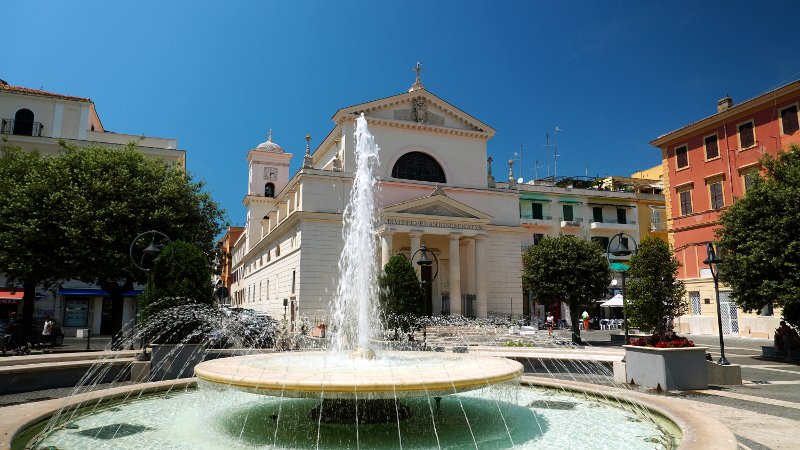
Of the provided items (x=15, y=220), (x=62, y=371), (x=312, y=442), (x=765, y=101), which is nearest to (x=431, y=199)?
(x=765, y=101)

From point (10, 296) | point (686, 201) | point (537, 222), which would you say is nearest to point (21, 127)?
point (10, 296)

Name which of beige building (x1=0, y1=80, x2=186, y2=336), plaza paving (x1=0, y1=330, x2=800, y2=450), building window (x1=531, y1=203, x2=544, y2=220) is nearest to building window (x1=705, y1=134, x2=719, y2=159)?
building window (x1=531, y1=203, x2=544, y2=220)

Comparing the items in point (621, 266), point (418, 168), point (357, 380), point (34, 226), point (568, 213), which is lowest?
point (357, 380)

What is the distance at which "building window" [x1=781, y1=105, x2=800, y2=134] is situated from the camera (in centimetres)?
2673

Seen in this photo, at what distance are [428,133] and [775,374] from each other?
87.4 ft

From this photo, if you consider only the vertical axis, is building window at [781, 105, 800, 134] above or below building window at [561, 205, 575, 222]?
above

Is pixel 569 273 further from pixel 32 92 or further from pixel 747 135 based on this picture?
pixel 32 92

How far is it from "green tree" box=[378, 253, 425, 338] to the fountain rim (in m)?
8.66

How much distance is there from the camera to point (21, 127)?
3359 centimetres

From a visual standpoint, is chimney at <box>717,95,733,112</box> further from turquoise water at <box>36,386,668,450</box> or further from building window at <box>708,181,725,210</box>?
turquoise water at <box>36,386,668,450</box>

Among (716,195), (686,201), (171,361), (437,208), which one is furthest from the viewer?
(686,201)

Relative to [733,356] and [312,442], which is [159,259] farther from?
[733,356]

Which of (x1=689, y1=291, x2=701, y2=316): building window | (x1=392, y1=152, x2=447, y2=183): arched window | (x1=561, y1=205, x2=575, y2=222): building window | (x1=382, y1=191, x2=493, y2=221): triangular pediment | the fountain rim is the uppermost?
(x1=392, y1=152, x2=447, y2=183): arched window

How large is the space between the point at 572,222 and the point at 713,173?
16459 millimetres
